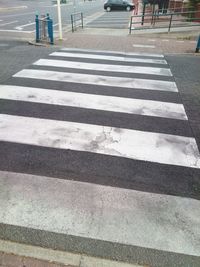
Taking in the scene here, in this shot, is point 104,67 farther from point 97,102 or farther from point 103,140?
point 103,140

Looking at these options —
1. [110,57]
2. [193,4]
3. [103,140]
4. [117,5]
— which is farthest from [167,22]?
[103,140]

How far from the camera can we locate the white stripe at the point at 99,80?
25.9ft

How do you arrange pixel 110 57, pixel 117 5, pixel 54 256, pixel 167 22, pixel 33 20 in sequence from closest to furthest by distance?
pixel 54 256 → pixel 110 57 → pixel 167 22 → pixel 33 20 → pixel 117 5

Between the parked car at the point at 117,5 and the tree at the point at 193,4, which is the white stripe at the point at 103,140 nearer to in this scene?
the tree at the point at 193,4

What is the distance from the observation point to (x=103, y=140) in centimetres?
506

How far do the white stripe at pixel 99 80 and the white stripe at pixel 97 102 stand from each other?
106cm

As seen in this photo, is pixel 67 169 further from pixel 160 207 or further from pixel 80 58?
pixel 80 58

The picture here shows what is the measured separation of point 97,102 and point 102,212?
12.0 feet

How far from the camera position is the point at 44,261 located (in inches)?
110

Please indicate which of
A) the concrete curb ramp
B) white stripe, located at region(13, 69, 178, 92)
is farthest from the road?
the concrete curb ramp

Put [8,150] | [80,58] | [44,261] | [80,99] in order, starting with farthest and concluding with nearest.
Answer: [80,58] < [80,99] < [8,150] < [44,261]

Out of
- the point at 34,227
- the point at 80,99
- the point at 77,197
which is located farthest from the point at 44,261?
the point at 80,99

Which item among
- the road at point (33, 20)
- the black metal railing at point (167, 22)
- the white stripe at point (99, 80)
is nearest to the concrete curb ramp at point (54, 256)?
the white stripe at point (99, 80)

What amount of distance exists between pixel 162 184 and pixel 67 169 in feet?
4.71
